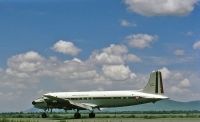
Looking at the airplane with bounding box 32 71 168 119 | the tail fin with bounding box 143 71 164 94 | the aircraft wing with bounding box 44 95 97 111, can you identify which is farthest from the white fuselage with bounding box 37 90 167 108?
the aircraft wing with bounding box 44 95 97 111

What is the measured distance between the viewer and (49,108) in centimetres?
7650

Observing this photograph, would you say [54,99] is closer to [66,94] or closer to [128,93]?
[66,94]

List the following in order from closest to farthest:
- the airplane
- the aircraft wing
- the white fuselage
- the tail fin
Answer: the white fuselage
the airplane
the tail fin
the aircraft wing

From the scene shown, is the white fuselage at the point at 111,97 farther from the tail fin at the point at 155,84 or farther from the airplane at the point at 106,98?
the tail fin at the point at 155,84

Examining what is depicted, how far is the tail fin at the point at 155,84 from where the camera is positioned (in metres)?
70.3

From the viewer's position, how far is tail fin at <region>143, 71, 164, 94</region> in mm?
70312

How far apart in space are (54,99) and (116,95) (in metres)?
9.89

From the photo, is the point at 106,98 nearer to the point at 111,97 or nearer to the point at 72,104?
the point at 111,97

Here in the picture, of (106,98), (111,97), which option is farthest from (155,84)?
(106,98)

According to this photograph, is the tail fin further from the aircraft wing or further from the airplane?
the aircraft wing

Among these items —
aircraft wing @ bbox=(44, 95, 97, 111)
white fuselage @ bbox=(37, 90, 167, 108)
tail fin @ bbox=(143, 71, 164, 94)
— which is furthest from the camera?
aircraft wing @ bbox=(44, 95, 97, 111)

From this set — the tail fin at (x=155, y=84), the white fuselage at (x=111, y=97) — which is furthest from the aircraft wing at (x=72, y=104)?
the tail fin at (x=155, y=84)

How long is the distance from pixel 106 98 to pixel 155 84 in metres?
8.23

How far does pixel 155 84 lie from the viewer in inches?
2771
